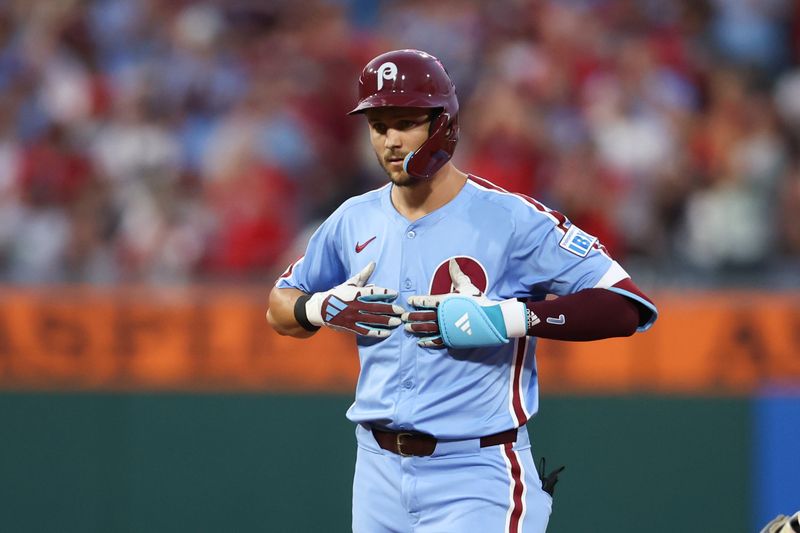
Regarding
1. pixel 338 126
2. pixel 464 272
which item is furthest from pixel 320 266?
pixel 338 126

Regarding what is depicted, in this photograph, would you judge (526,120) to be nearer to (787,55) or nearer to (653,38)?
(653,38)

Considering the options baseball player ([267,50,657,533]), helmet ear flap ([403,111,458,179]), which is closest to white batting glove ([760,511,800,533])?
baseball player ([267,50,657,533])

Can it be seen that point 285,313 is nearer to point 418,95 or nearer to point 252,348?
point 418,95

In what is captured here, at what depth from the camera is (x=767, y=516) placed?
5629 mm

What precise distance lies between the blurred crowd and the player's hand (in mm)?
2758

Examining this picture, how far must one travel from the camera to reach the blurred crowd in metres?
7.37

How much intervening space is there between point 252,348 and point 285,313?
2.18 metres

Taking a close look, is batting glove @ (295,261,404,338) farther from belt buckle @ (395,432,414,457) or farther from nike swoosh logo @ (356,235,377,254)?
belt buckle @ (395,432,414,457)

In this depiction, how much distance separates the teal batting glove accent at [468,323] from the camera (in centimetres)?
359

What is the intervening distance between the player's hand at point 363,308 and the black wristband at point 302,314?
0.58ft

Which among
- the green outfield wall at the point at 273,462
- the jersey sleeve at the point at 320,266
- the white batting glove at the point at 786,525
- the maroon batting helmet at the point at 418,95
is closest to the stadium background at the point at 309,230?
the green outfield wall at the point at 273,462

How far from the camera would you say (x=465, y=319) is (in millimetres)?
3588

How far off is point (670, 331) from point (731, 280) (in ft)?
1.63

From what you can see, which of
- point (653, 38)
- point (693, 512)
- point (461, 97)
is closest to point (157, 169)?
point (461, 97)
